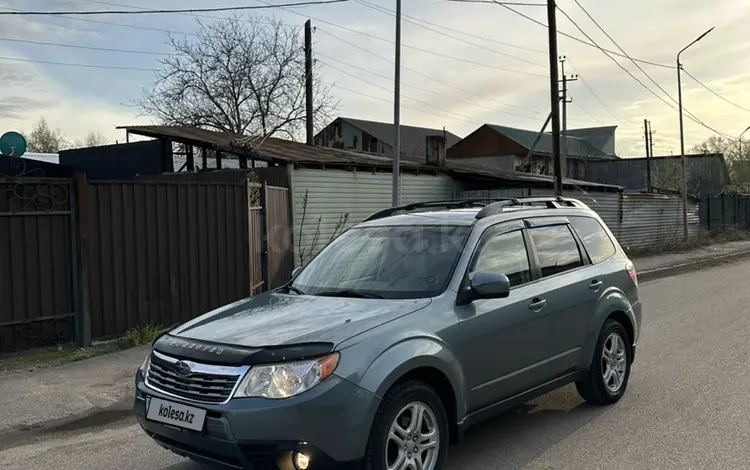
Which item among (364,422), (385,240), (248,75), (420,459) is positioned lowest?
(420,459)

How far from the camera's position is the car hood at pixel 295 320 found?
3510 millimetres

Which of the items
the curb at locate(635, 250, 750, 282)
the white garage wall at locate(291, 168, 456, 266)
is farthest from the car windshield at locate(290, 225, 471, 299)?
the curb at locate(635, 250, 750, 282)

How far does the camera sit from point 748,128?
124 feet

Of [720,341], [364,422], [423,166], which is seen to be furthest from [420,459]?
[423,166]

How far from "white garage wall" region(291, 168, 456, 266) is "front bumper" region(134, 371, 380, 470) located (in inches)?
427

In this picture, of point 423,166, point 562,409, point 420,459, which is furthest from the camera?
point 423,166

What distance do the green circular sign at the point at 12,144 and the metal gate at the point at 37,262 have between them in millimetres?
2880

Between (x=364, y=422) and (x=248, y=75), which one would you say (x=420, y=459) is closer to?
(x=364, y=422)

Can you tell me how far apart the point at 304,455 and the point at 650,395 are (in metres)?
3.78

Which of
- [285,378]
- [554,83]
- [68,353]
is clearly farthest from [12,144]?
[554,83]

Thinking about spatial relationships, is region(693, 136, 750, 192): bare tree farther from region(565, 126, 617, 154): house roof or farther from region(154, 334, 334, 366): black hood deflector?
region(154, 334, 334, 366): black hood deflector

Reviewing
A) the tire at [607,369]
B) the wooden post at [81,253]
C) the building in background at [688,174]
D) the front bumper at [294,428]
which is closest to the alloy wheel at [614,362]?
the tire at [607,369]

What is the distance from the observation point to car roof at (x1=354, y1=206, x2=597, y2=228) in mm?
4746

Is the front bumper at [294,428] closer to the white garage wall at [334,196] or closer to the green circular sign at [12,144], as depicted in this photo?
the green circular sign at [12,144]
